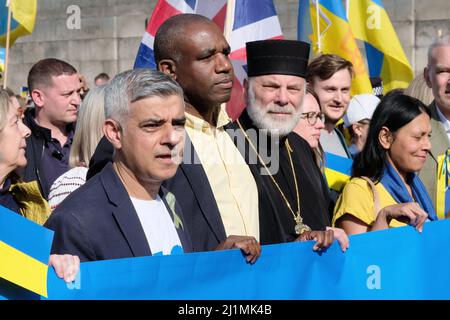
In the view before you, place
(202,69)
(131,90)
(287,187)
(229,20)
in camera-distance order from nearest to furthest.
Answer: (131,90) < (202,69) < (287,187) < (229,20)

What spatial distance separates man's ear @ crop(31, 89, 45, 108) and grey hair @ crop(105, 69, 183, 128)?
3.46m

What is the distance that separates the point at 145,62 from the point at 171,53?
2429 mm

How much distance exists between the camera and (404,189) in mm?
4629

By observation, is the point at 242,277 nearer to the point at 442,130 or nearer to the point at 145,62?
the point at 442,130

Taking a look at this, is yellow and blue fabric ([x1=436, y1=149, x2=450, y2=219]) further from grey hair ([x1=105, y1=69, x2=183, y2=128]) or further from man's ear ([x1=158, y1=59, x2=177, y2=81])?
grey hair ([x1=105, y1=69, x2=183, y2=128])

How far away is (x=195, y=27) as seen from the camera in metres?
4.30

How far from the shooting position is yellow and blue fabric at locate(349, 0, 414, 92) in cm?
853

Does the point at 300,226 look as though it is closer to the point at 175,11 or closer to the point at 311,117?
the point at 311,117

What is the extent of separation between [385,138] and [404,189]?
0.27 m

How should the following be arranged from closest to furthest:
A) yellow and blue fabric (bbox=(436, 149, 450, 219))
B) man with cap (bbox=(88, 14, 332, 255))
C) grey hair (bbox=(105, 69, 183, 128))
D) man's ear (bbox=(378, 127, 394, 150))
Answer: grey hair (bbox=(105, 69, 183, 128)) → man with cap (bbox=(88, 14, 332, 255)) → man's ear (bbox=(378, 127, 394, 150)) → yellow and blue fabric (bbox=(436, 149, 450, 219))

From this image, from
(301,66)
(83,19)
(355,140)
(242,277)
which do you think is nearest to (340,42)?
(355,140)

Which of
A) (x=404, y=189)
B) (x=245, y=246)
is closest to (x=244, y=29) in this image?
(x=404, y=189)

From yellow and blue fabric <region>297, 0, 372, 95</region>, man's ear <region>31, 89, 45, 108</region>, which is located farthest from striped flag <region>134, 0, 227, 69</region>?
yellow and blue fabric <region>297, 0, 372, 95</region>
